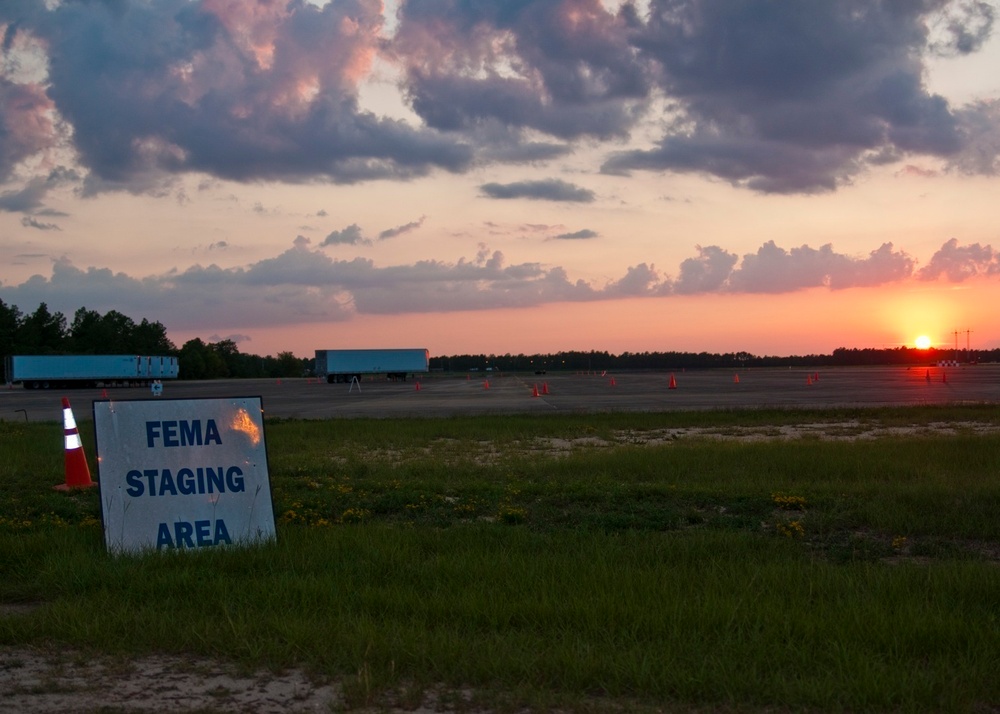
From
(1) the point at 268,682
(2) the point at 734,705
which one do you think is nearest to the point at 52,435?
(1) the point at 268,682

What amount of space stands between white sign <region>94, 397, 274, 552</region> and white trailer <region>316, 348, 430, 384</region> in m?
81.2

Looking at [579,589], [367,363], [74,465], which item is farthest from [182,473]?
[367,363]

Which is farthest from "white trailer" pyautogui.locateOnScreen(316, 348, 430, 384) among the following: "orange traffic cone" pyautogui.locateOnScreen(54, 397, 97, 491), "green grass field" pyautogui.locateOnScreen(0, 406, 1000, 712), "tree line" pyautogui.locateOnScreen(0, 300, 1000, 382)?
"green grass field" pyautogui.locateOnScreen(0, 406, 1000, 712)

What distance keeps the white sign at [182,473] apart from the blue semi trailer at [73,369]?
7801 cm

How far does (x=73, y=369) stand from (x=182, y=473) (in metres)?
80.3

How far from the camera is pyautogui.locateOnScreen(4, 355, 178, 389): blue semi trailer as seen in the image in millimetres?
78500

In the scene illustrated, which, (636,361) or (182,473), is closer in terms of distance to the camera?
(182,473)

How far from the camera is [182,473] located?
788 cm

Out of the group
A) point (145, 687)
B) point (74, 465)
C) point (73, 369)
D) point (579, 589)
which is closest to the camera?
point (145, 687)

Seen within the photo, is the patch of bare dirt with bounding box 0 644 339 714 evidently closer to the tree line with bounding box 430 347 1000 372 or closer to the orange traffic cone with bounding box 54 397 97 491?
the orange traffic cone with bounding box 54 397 97 491

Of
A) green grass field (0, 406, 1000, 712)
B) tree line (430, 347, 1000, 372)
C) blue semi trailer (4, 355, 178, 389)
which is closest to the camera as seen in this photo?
green grass field (0, 406, 1000, 712)

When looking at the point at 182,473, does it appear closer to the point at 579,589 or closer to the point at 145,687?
the point at 145,687

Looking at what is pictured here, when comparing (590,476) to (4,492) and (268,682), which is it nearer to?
(4,492)

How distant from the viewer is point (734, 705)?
4516mm
